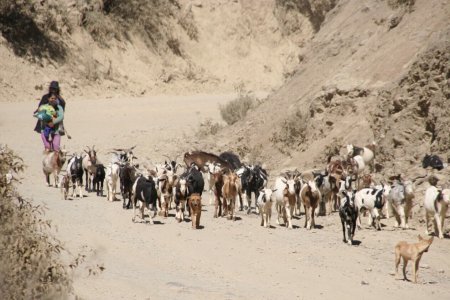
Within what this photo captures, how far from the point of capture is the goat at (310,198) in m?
16.6

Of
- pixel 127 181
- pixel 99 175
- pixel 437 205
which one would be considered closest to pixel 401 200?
pixel 437 205

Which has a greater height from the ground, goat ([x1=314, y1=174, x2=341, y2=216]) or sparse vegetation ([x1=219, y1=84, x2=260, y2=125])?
sparse vegetation ([x1=219, y1=84, x2=260, y2=125])

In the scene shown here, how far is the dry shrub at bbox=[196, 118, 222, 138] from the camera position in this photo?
28.1 m

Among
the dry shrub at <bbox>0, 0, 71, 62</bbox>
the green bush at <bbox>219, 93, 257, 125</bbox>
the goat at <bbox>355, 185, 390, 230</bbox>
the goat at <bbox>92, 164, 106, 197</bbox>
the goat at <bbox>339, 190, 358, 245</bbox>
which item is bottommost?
the goat at <bbox>339, 190, 358, 245</bbox>

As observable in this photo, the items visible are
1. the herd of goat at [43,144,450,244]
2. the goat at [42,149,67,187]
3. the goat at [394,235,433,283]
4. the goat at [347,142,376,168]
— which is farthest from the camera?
the goat at [347,142,376,168]

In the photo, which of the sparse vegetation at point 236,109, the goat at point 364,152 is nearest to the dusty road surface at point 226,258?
the goat at point 364,152

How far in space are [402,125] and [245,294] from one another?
387 inches

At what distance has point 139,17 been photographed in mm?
42812

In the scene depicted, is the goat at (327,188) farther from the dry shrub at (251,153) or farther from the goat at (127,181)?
the dry shrub at (251,153)

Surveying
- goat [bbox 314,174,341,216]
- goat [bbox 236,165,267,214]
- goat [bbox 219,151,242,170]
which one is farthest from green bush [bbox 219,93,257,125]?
goat [bbox 314,174,341,216]

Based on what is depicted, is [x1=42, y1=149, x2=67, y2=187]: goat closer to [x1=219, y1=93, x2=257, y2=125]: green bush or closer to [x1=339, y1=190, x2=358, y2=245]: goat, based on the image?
[x1=339, y1=190, x2=358, y2=245]: goat

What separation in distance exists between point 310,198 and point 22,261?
8.20 m

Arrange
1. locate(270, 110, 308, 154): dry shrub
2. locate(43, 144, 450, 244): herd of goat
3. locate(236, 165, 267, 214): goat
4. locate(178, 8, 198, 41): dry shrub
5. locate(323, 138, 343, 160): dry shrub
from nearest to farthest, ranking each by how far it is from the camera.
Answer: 1. locate(43, 144, 450, 244): herd of goat
2. locate(236, 165, 267, 214): goat
3. locate(323, 138, 343, 160): dry shrub
4. locate(270, 110, 308, 154): dry shrub
5. locate(178, 8, 198, 41): dry shrub

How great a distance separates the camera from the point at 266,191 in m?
16.6
